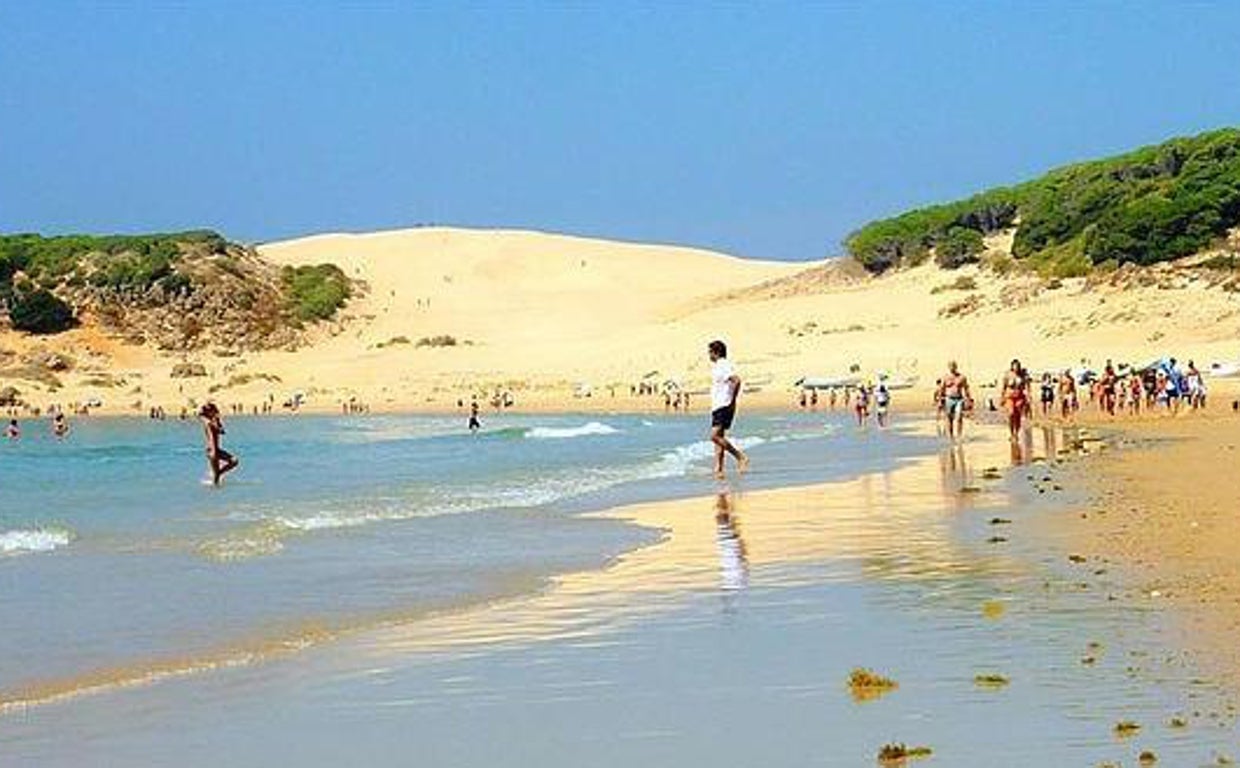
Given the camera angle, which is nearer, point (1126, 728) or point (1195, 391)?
point (1126, 728)

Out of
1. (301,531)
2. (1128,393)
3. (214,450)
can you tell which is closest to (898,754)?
(301,531)

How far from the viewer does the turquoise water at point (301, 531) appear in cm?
1095

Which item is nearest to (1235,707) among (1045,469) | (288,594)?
(288,594)

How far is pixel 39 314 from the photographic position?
80625 millimetres

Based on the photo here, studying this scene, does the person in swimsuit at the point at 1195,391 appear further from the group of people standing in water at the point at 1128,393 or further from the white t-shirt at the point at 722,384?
the white t-shirt at the point at 722,384

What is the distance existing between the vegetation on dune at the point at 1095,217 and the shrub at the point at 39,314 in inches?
1547

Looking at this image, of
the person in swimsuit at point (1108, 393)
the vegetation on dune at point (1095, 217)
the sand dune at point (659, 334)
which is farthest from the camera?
the vegetation on dune at point (1095, 217)

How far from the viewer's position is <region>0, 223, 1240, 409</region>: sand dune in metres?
60.8

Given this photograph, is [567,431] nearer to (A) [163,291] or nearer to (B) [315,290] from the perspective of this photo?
→ (A) [163,291]

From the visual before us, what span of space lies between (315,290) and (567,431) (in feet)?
166

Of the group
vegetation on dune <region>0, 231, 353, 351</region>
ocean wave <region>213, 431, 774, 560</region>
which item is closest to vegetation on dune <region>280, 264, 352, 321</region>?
vegetation on dune <region>0, 231, 353, 351</region>

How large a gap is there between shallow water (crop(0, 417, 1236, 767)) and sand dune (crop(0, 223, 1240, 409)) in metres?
41.0

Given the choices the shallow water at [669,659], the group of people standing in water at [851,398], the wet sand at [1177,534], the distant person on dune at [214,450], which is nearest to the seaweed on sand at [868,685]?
the shallow water at [669,659]

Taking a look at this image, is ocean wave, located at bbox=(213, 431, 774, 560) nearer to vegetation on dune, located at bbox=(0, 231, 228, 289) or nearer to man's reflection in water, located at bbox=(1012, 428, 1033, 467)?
man's reflection in water, located at bbox=(1012, 428, 1033, 467)
